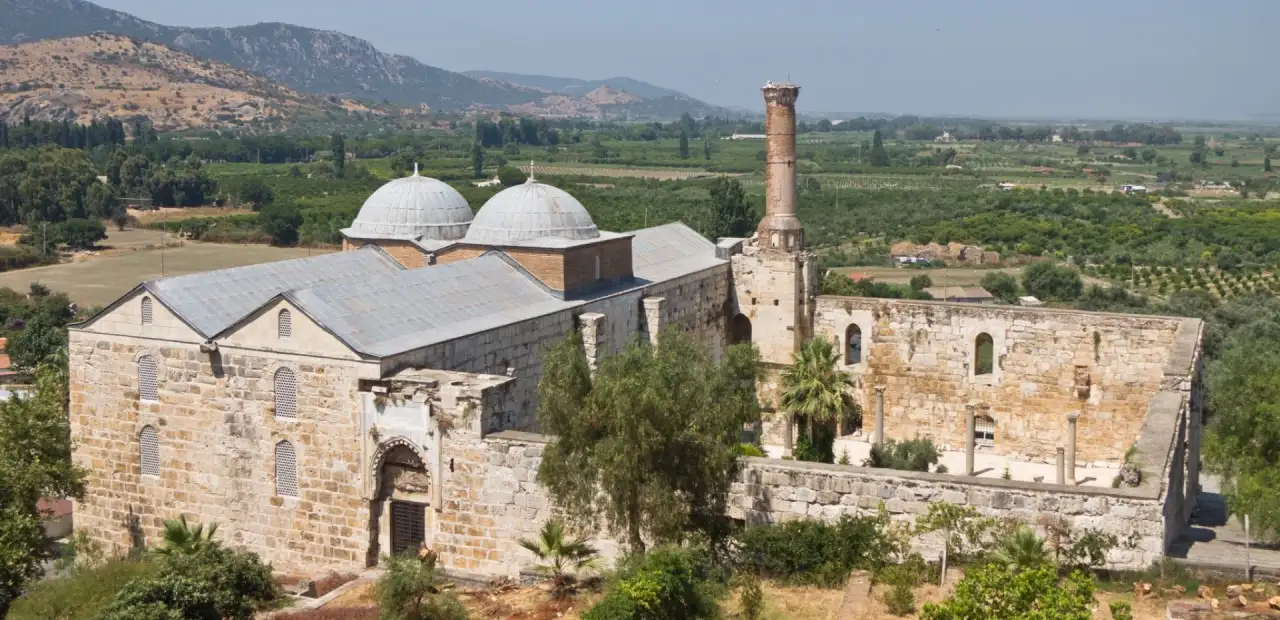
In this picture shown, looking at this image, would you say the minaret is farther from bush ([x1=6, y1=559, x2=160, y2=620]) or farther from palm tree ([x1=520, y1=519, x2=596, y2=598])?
bush ([x1=6, y1=559, x2=160, y2=620])

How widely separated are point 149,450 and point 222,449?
160 cm

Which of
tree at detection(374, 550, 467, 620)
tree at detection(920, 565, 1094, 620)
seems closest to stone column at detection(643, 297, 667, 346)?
tree at detection(374, 550, 467, 620)

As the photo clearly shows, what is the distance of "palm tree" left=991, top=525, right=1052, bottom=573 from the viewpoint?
16.0 metres

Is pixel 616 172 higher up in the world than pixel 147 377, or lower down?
higher up

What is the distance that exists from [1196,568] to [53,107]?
7661 inches

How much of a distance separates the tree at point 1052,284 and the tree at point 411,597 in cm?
4652

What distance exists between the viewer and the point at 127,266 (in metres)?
72.2

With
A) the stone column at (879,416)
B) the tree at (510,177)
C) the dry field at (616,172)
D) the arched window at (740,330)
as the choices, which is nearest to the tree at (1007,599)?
the stone column at (879,416)

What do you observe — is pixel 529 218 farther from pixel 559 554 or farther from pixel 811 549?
pixel 811 549

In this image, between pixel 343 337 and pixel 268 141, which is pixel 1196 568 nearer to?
pixel 343 337

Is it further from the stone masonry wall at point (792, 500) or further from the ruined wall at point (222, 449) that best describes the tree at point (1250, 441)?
the ruined wall at point (222, 449)

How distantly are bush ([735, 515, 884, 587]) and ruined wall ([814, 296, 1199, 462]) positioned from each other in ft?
38.5

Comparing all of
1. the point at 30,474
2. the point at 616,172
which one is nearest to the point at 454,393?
the point at 30,474

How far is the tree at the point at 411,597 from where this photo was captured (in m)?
16.6
